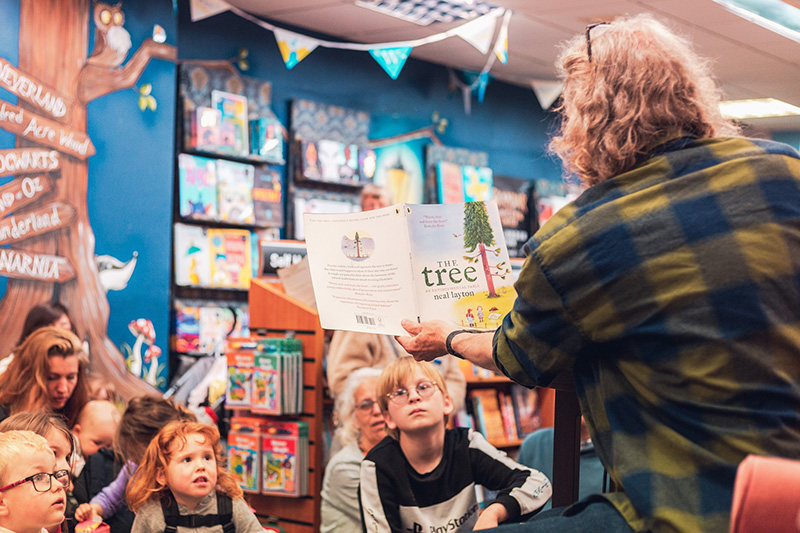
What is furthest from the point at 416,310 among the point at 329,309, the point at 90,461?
the point at 90,461

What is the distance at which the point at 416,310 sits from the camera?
177cm

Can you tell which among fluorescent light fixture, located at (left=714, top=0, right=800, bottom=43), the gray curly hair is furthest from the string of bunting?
the gray curly hair

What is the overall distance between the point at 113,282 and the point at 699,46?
475 centimetres

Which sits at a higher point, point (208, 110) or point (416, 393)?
point (208, 110)

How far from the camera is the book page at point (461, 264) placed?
70.1 inches

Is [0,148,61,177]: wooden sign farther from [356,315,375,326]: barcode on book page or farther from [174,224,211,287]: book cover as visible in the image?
[356,315,375,326]: barcode on book page

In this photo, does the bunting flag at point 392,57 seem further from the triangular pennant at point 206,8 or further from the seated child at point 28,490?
the seated child at point 28,490

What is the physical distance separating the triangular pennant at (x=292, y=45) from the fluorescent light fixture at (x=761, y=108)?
4355 mm

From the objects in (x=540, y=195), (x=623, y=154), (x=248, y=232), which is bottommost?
(x=623, y=154)

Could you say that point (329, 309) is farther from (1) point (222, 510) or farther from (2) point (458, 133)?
(2) point (458, 133)

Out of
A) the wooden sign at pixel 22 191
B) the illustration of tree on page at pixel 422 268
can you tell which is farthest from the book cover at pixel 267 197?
the illustration of tree on page at pixel 422 268

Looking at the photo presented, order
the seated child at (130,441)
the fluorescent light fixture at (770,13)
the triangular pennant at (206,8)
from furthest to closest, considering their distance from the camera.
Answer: the fluorescent light fixture at (770,13) < the triangular pennant at (206,8) < the seated child at (130,441)

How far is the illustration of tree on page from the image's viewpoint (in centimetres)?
178

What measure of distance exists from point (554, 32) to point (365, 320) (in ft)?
16.3
